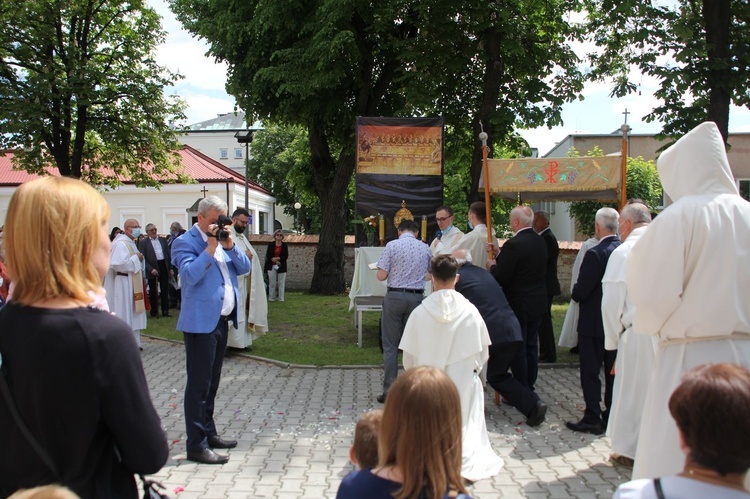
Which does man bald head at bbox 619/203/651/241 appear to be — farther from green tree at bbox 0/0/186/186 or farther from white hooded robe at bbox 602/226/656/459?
green tree at bbox 0/0/186/186

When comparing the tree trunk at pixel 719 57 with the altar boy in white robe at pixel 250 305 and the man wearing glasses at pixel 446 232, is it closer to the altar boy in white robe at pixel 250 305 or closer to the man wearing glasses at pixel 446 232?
the man wearing glasses at pixel 446 232

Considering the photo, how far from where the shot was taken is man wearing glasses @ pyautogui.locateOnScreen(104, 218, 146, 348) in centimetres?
1051

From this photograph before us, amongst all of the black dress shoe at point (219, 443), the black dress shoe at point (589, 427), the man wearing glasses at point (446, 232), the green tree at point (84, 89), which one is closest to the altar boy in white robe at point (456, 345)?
the black dress shoe at point (589, 427)

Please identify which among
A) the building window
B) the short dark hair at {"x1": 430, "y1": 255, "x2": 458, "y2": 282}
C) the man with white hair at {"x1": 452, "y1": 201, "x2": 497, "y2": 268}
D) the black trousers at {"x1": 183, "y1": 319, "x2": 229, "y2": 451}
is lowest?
the black trousers at {"x1": 183, "y1": 319, "x2": 229, "y2": 451}

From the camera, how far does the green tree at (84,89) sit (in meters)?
20.1

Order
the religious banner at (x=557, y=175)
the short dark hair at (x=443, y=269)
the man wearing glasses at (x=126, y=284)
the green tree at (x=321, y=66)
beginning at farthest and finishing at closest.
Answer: the green tree at (x=321, y=66)
the man wearing glasses at (x=126, y=284)
the religious banner at (x=557, y=175)
the short dark hair at (x=443, y=269)

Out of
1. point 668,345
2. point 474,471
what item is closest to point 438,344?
point 474,471

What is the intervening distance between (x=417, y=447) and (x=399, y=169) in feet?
32.1

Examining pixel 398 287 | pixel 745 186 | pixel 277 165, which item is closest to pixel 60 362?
pixel 398 287

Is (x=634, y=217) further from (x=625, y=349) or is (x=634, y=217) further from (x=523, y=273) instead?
(x=523, y=273)

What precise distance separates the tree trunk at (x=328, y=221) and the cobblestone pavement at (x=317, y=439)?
33.4 ft

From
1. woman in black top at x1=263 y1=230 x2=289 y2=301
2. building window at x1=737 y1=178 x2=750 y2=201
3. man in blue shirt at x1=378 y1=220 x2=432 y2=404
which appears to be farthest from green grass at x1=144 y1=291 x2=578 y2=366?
building window at x1=737 y1=178 x2=750 y2=201

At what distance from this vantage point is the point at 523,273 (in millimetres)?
7270

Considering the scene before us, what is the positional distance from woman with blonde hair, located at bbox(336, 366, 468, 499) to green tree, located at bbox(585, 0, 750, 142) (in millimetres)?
11000
